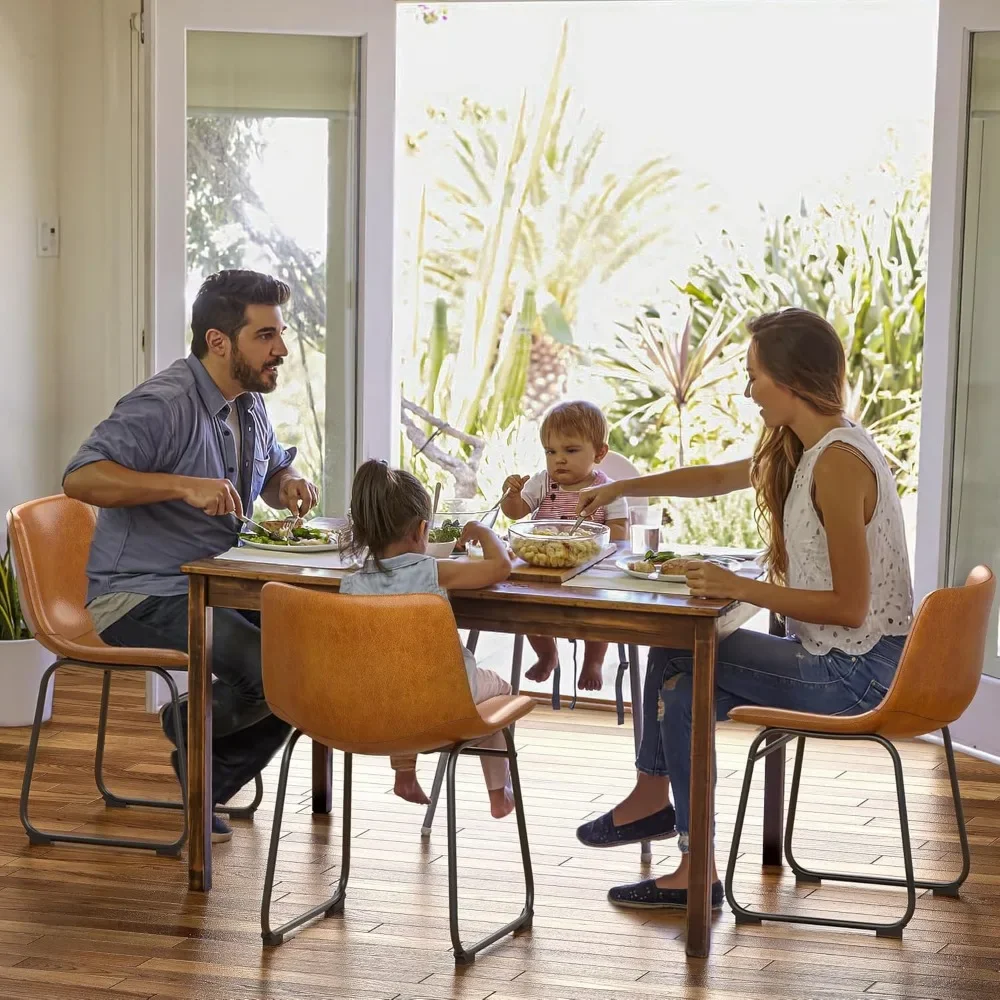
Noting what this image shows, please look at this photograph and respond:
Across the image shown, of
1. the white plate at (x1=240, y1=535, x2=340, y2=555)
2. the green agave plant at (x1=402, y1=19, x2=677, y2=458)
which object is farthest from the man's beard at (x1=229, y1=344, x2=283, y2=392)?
the green agave plant at (x1=402, y1=19, x2=677, y2=458)

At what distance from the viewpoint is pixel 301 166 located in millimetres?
4168

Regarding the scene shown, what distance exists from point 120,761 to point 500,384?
4357 mm

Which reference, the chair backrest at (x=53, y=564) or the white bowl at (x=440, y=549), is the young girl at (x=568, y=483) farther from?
the chair backrest at (x=53, y=564)

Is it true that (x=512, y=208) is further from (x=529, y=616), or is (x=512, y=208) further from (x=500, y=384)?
(x=529, y=616)

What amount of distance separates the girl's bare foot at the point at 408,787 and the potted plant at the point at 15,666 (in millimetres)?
1473

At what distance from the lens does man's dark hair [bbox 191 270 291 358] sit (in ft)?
10.6

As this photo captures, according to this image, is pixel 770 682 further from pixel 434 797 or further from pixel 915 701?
pixel 434 797

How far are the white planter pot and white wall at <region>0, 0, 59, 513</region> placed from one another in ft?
2.24

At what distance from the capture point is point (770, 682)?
276 centimetres

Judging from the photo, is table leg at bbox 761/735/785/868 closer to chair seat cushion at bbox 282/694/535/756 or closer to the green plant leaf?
chair seat cushion at bbox 282/694/535/756

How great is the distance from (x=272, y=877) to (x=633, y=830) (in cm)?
80

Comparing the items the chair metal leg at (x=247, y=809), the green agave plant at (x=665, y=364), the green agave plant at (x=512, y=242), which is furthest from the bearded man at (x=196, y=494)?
the green agave plant at (x=512, y=242)

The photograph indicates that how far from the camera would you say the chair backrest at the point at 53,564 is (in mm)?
3150

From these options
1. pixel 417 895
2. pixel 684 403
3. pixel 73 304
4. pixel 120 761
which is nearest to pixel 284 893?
pixel 417 895
